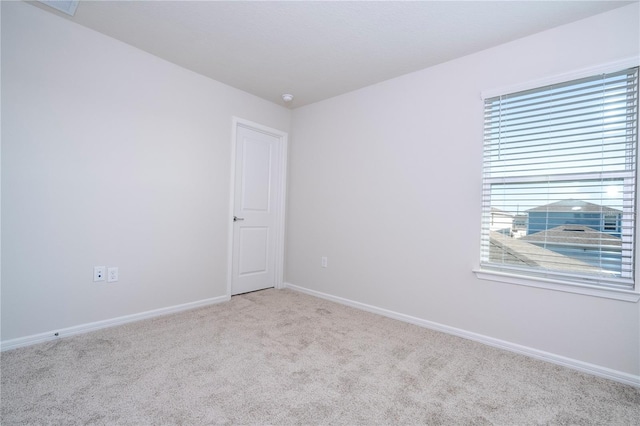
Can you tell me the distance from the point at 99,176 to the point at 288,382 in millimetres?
2168

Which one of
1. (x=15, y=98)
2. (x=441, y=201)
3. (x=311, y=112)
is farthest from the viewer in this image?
(x=311, y=112)

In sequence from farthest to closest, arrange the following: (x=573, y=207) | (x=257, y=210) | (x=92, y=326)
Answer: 1. (x=257, y=210)
2. (x=92, y=326)
3. (x=573, y=207)

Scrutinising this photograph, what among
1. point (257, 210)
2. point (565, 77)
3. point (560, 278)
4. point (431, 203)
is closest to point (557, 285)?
point (560, 278)

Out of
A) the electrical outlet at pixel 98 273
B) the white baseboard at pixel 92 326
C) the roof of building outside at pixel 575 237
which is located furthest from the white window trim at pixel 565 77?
the electrical outlet at pixel 98 273

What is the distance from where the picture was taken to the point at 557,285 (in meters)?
2.08

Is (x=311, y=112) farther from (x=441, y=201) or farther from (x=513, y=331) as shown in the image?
(x=513, y=331)

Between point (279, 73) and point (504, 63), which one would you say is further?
point (279, 73)

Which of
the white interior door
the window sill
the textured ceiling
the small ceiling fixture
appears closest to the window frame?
the window sill

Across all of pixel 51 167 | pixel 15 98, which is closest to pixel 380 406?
pixel 51 167

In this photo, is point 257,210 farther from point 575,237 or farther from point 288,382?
point 575,237

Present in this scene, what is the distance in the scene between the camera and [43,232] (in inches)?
85.4

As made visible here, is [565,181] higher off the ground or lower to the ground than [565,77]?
lower

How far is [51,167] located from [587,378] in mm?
3960

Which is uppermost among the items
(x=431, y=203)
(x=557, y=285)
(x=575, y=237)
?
(x=431, y=203)
